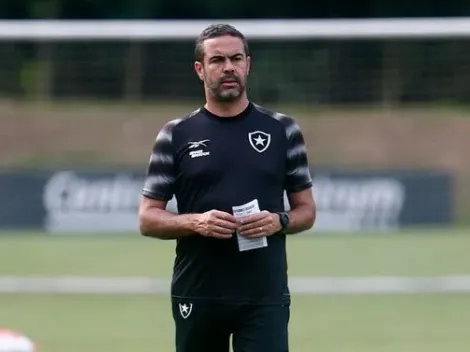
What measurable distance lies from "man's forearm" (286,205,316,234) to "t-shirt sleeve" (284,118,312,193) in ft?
0.33

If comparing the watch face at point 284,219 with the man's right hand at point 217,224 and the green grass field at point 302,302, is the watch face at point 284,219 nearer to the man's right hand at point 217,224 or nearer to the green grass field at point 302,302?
the man's right hand at point 217,224

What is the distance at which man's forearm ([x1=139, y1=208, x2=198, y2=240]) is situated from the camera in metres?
6.33

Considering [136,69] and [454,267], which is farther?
[136,69]

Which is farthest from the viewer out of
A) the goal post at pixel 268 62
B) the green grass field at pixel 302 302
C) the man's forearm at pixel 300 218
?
the goal post at pixel 268 62

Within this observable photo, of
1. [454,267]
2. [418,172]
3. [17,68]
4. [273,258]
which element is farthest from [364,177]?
[273,258]

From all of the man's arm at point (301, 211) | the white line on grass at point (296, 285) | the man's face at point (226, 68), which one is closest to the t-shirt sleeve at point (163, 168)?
the man's face at point (226, 68)

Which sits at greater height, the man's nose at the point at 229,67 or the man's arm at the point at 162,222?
the man's nose at the point at 229,67

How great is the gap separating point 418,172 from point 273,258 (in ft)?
38.3

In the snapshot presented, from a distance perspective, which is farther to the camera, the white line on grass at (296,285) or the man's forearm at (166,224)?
the white line on grass at (296,285)

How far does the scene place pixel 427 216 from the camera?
17812 mm

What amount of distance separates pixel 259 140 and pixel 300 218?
0.42 m

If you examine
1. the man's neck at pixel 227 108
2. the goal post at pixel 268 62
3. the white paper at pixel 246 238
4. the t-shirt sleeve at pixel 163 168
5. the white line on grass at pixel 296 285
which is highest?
the goal post at pixel 268 62

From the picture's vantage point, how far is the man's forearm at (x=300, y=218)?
6465 mm

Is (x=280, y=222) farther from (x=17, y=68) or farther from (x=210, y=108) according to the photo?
(x=17, y=68)
